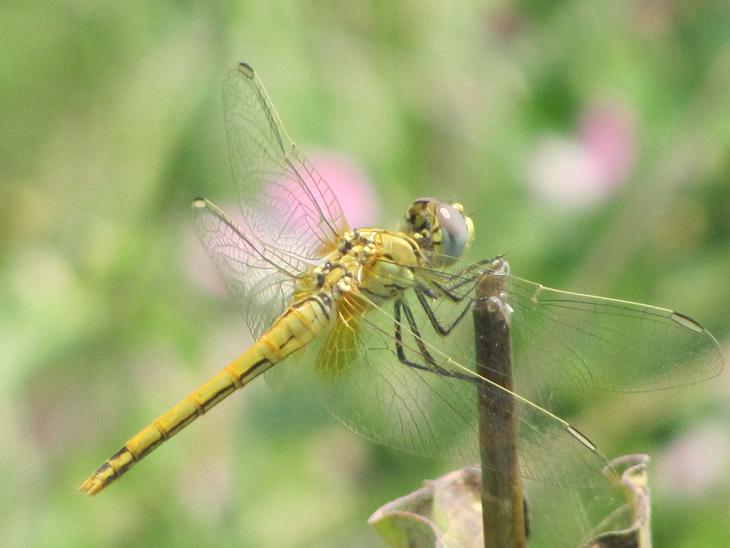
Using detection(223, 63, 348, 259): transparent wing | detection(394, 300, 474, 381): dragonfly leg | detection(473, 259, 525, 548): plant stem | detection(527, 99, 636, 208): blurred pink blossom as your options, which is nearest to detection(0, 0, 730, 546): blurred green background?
detection(527, 99, 636, 208): blurred pink blossom

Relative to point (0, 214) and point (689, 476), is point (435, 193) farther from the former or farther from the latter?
point (0, 214)

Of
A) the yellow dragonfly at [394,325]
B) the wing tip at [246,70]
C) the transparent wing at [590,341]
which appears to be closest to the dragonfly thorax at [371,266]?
the yellow dragonfly at [394,325]

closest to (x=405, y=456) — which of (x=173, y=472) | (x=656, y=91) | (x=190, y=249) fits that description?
(x=173, y=472)

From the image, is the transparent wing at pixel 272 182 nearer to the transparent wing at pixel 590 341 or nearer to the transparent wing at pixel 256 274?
the transparent wing at pixel 256 274

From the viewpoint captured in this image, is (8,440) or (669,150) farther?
(669,150)

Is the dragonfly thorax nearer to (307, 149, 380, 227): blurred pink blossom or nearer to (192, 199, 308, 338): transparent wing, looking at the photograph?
(192, 199, 308, 338): transparent wing

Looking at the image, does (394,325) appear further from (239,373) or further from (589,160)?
(589,160)
